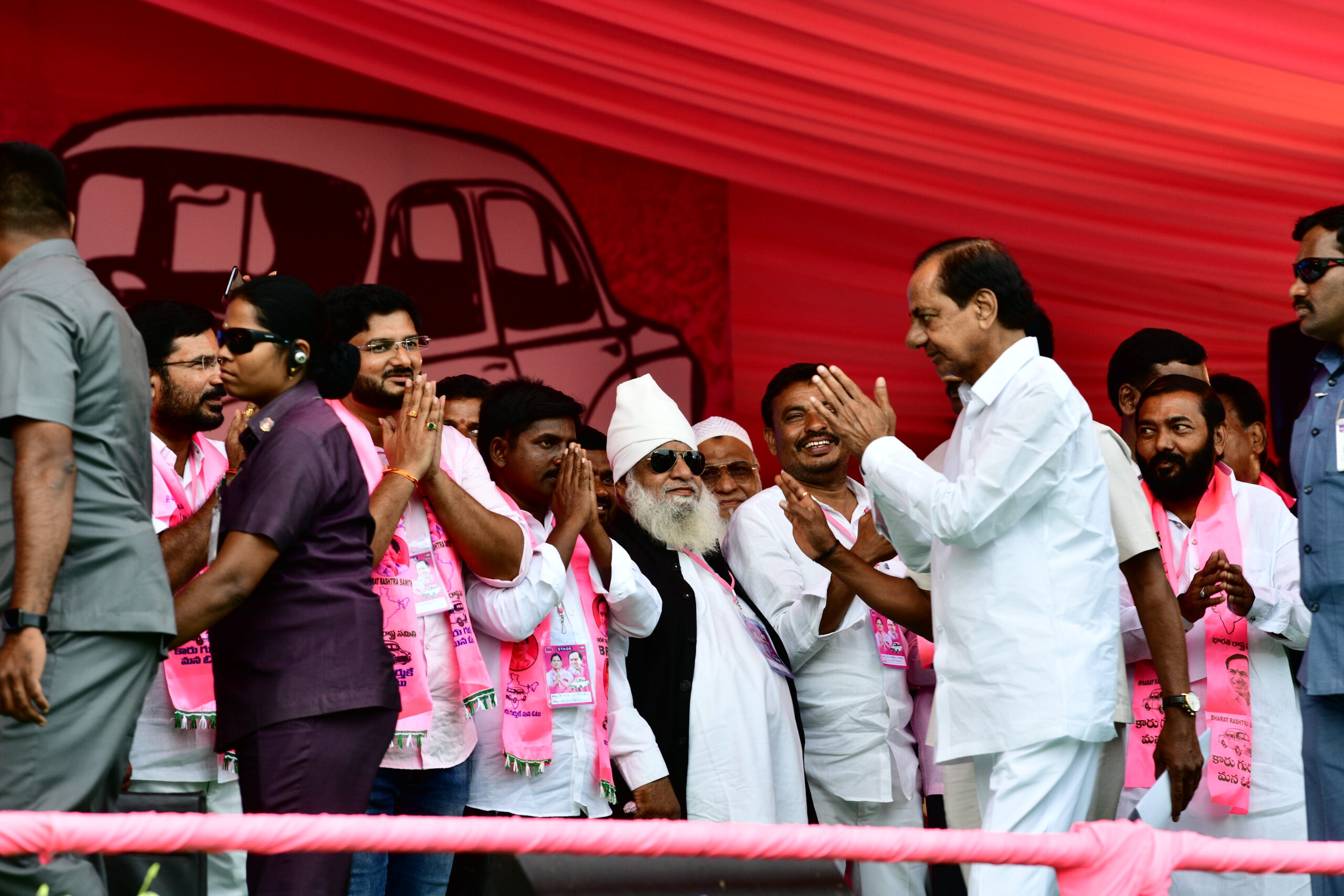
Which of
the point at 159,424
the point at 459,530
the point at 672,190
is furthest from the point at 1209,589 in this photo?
the point at 672,190

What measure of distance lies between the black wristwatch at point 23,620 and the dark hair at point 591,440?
7.82 ft

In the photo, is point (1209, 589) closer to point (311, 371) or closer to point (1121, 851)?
point (1121, 851)

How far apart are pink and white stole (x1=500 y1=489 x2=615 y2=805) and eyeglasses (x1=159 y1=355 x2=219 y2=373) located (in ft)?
2.62

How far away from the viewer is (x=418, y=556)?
3.53 metres

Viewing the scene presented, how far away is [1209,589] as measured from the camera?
378 centimetres

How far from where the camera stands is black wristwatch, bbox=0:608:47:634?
8.18 feet

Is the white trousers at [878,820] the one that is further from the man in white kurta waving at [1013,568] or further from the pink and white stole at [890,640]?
the man in white kurta waving at [1013,568]

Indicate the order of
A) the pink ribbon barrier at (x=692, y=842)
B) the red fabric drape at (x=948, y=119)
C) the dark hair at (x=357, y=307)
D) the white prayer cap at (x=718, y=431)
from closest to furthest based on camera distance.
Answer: the pink ribbon barrier at (x=692, y=842) < the dark hair at (x=357, y=307) < the white prayer cap at (x=718, y=431) < the red fabric drape at (x=948, y=119)

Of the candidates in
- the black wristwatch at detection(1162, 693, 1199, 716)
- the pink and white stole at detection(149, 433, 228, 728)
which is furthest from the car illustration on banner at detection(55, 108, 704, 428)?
the black wristwatch at detection(1162, 693, 1199, 716)

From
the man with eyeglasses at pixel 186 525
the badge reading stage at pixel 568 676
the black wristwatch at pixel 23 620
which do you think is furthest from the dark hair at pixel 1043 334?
the black wristwatch at pixel 23 620

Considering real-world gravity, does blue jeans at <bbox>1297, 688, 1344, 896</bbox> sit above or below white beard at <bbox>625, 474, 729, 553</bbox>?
below

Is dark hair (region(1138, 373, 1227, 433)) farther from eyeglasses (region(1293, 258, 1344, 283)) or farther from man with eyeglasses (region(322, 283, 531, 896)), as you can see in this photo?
man with eyeglasses (region(322, 283, 531, 896))

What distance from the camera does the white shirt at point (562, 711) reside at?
142 inches

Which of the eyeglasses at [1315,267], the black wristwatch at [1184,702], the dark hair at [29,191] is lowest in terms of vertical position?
the black wristwatch at [1184,702]
